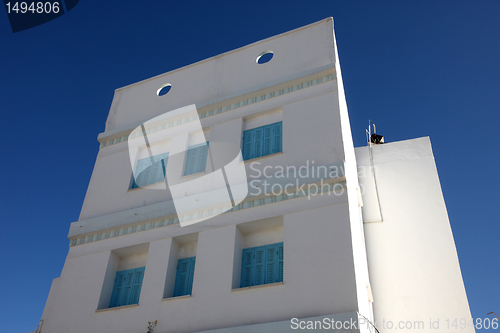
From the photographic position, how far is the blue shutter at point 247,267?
8.98m

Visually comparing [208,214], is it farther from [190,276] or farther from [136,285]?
[136,285]

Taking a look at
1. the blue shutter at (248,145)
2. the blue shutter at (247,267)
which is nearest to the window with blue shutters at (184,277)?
the blue shutter at (247,267)

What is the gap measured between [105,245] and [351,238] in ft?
19.6

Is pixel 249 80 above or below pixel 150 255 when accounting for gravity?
above

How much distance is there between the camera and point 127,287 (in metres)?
10.2

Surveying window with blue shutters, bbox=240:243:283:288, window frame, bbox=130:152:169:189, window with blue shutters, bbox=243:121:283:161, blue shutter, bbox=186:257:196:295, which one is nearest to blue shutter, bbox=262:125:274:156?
window with blue shutters, bbox=243:121:283:161

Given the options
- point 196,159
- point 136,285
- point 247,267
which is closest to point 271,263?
point 247,267

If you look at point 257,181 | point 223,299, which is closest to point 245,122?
point 257,181

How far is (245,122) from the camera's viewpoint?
11.6 metres

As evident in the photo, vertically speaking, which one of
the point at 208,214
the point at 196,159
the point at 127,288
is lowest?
the point at 127,288

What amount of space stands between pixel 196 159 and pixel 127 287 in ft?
11.5

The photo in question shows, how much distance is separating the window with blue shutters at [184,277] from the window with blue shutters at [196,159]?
2.34m

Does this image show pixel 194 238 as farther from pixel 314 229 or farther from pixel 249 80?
pixel 249 80

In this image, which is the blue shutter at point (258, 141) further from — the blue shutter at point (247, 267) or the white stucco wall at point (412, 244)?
the white stucco wall at point (412, 244)
